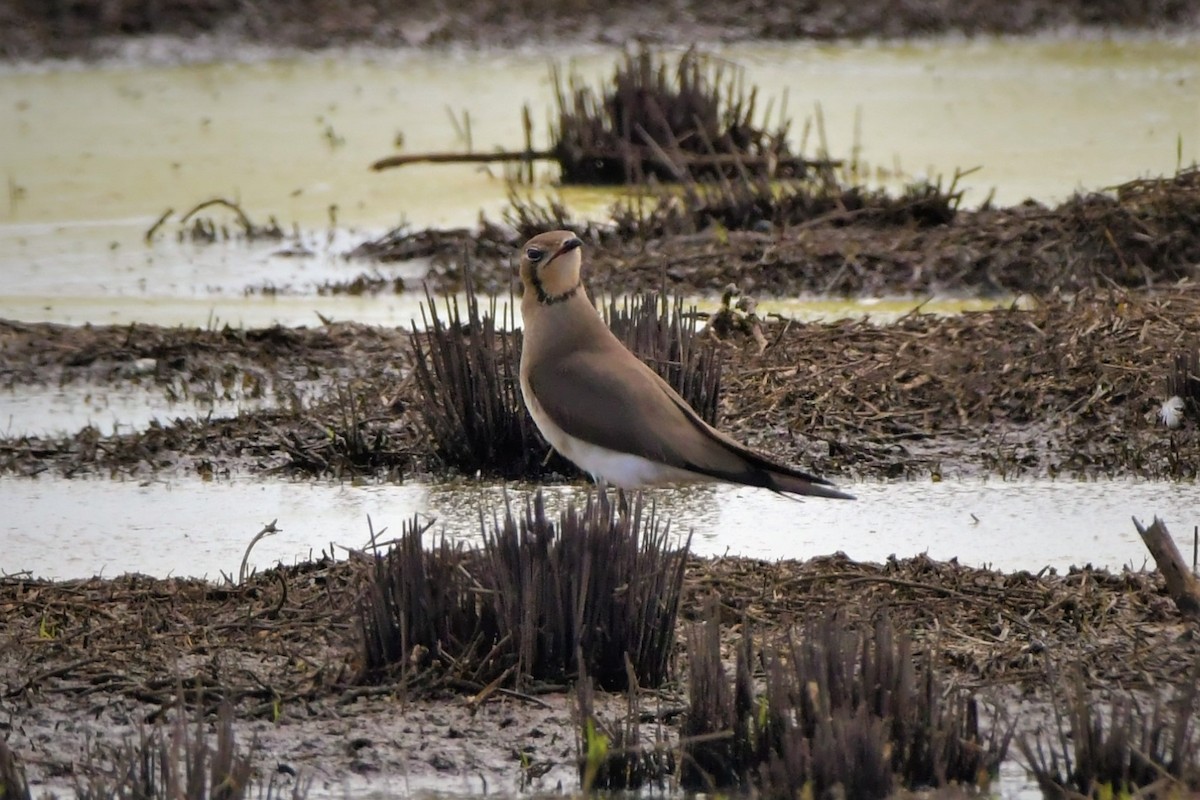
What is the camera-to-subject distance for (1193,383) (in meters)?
5.79

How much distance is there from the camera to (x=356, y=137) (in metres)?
12.0

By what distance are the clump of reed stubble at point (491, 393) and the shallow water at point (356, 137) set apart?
2.13m

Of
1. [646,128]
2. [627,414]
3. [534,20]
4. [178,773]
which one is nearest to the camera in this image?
[178,773]

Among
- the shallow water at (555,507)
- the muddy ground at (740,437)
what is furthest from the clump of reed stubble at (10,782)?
the shallow water at (555,507)

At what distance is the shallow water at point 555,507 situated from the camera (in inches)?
192

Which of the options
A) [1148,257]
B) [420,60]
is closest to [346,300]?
[1148,257]

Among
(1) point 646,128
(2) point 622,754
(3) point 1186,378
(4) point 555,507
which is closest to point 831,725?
(2) point 622,754

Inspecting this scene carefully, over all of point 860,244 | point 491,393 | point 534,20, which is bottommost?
point 491,393

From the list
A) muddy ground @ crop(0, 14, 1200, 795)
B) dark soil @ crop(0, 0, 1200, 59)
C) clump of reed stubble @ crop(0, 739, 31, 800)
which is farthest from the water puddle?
dark soil @ crop(0, 0, 1200, 59)

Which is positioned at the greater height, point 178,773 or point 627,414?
point 627,414

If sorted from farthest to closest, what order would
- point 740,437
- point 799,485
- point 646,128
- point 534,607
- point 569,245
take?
point 646,128, point 740,437, point 569,245, point 799,485, point 534,607

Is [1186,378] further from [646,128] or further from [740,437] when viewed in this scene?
[646,128]

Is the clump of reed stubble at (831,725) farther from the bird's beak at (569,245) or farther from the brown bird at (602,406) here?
the bird's beak at (569,245)

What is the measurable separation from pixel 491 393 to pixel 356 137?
6.52m
